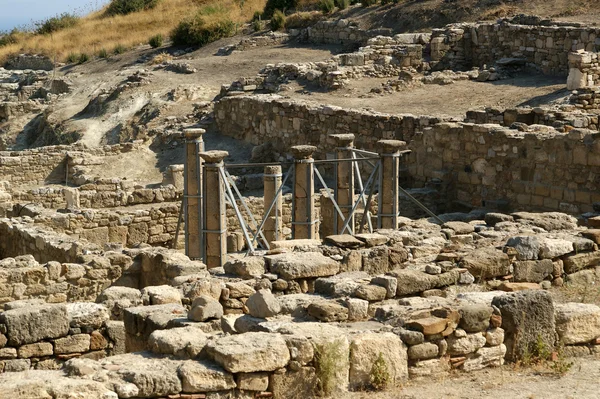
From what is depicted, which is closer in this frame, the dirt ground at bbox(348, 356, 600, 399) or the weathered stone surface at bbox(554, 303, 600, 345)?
the dirt ground at bbox(348, 356, 600, 399)

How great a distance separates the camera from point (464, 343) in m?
8.55

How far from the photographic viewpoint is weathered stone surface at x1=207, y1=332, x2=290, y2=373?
745cm

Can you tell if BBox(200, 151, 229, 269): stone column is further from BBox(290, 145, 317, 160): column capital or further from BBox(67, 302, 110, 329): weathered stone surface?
BBox(67, 302, 110, 329): weathered stone surface

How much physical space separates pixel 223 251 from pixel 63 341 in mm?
6852

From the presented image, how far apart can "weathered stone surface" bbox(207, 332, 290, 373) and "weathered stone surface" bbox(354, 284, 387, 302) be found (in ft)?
5.53

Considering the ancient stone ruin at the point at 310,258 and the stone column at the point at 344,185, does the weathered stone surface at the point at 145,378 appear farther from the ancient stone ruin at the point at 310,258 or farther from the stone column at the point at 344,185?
the stone column at the point at 344,185

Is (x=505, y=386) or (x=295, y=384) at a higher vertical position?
(x=295, y=384)

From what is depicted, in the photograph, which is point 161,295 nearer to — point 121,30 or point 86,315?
point 86,315

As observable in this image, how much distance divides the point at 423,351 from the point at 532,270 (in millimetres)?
3073

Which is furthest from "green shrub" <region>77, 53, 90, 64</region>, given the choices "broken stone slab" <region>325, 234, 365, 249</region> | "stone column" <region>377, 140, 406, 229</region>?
"broken stone slab" <region>325, 234, 365, 249</region>

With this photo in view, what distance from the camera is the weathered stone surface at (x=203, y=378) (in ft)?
24.1

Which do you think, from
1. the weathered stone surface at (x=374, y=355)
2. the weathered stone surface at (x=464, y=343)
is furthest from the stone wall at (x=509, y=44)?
the weathered stone surface at (x=374, y=355)

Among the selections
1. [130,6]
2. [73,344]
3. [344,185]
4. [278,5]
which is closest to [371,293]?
[73,344]

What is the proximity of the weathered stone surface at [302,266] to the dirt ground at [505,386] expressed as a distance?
2412 millimetres
